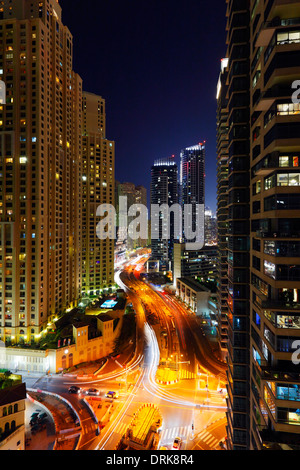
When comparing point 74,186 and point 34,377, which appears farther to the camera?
point 74,186

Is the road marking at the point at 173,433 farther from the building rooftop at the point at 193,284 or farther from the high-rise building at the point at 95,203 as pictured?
the high-rise building at the point at 95,203

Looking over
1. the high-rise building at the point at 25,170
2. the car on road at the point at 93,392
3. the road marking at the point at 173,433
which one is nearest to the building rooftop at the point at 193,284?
the car on road at the point at 93,392

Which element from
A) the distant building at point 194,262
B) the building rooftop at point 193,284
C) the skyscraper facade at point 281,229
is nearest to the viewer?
the skyscraper facade at point 281,229

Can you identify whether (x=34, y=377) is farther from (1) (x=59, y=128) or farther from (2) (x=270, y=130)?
(1) (x=59, y=128)

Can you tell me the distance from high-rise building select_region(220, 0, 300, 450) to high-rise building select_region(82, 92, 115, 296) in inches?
2348

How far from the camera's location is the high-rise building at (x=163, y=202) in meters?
124

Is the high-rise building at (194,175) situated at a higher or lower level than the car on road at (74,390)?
higher

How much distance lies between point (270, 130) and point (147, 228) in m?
174

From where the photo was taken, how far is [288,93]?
46.4 ft

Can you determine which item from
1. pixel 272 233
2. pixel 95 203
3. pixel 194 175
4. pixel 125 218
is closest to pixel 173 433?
pixel 272 233

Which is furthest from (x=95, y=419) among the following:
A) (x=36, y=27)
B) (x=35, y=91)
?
(x=36, y=27)

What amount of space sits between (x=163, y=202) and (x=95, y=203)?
65474mm

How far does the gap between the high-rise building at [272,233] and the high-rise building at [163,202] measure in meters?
96.7
